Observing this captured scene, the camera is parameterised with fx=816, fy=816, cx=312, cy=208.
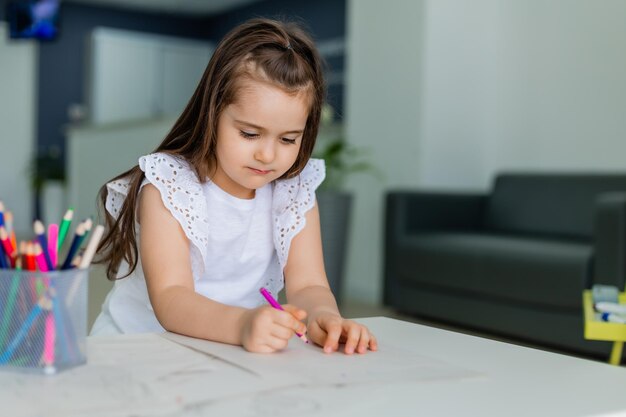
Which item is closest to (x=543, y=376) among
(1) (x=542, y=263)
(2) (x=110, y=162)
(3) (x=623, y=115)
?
(1) (x=542, y=263)

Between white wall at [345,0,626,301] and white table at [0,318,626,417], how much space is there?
132 inches

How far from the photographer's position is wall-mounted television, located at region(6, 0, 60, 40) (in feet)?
22.0

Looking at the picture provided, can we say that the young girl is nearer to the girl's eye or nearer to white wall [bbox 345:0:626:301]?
the girl's eye

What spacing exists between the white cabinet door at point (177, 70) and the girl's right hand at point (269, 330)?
27.2ft

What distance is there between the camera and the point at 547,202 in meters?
3.68

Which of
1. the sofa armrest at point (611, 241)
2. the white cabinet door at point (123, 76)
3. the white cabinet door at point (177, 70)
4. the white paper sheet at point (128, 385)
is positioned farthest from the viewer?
the white cabinet door at point (177, 70)

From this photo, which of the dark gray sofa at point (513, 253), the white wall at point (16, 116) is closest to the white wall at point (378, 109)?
the dark gray sofa at point (513, 253)

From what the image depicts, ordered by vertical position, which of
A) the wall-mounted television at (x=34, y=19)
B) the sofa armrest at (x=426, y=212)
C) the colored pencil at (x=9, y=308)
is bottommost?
the sofa armrest at (x=426, y=212)

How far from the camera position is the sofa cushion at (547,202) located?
348 centimetres

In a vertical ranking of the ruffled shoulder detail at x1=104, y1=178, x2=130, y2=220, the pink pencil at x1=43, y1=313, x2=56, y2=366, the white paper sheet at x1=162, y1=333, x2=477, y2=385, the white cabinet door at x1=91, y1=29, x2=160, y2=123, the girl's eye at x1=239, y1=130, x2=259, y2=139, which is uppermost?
the white cabinet door at x1=91, y1=29, x2=160, y2=123

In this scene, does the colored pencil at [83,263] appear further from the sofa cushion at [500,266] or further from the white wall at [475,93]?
the white wall at [475,93]

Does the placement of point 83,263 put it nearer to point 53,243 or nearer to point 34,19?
point 53,243

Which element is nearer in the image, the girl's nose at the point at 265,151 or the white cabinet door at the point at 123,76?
the girl's nose at the point at 265,151

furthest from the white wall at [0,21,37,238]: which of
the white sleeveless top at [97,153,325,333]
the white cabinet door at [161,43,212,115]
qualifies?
the white sleeveless top at [97,153,325,333]
